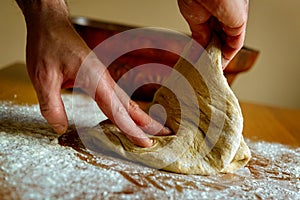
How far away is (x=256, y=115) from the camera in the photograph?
156cm

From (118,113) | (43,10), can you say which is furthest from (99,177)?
(43,10)

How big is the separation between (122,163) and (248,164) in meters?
0.31

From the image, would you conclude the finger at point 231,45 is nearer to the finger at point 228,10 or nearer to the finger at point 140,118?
the finger at point 228,10

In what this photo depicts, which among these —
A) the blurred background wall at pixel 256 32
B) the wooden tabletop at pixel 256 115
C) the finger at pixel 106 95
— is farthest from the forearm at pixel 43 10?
the blurred background wall at pixel 256 32

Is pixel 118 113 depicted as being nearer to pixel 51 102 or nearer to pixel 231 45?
pixel 51 102

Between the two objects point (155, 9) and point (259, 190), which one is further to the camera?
point (155, 9)

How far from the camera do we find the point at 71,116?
113 cm

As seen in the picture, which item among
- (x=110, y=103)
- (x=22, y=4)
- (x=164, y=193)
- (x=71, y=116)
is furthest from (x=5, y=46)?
(x=164, y=193)

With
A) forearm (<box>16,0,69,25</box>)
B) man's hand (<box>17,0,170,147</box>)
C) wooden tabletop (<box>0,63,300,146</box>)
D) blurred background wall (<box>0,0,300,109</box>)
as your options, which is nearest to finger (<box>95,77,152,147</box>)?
man's hand (<box>17,0,170,147</box>)

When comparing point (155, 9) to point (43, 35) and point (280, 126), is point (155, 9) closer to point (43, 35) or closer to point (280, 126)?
point (280, 126)

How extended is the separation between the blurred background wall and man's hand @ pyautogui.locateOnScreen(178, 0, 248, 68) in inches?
56.7

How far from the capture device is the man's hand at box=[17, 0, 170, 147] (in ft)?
2.61

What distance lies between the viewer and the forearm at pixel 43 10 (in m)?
0.84

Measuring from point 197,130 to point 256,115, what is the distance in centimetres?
75
